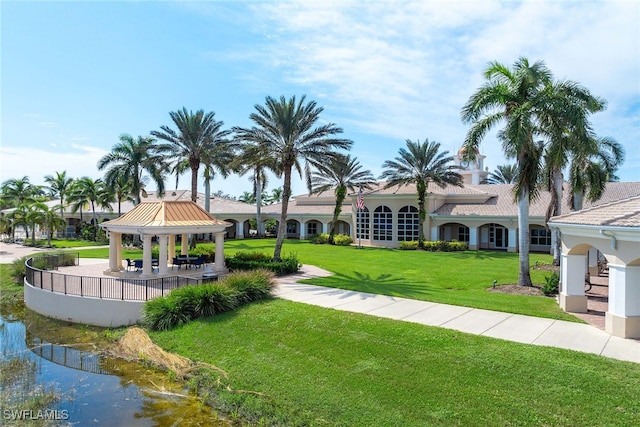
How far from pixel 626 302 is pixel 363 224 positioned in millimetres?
32352

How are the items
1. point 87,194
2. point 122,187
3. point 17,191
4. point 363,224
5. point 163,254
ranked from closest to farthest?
point 163,254 < point 363,224 < point 122,187 < point 87,194 < point 17,191

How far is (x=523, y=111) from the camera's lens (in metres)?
17.8

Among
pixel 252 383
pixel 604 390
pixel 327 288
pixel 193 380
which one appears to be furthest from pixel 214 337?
pixel 604 390

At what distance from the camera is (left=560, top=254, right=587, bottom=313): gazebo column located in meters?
14.2

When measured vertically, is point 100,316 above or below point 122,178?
below

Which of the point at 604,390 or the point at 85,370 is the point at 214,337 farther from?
the point at 604,390

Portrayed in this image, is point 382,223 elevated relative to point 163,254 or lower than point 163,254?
elevated

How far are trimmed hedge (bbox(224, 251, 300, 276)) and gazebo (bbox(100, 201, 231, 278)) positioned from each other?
1037mm

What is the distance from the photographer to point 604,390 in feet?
28.2

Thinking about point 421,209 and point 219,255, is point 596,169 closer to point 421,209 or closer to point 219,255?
point 421,209

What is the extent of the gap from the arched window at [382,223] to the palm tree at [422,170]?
3.49 meters

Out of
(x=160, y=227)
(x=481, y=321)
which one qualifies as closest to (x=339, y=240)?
(x=160, y=227)

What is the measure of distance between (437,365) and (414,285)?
9.60 meters

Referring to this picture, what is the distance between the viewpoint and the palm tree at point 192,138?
34531mm
